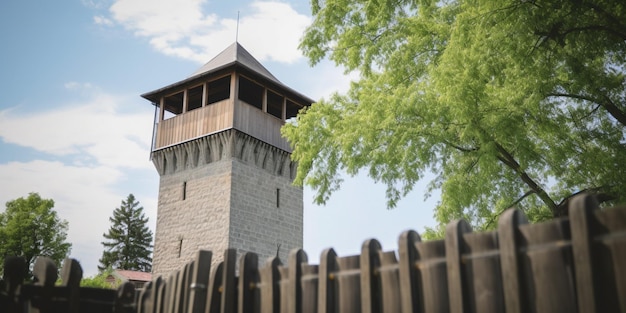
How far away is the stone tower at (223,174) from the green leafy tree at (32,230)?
1560 centimetres

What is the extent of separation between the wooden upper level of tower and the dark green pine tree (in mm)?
34199

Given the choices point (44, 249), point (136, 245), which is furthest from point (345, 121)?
point (136, 245)

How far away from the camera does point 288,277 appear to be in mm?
3412

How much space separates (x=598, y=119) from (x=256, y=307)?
10238 millimetres

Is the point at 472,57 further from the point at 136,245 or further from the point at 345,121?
the point at 136,245

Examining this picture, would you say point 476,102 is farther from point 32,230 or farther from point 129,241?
point 129,241

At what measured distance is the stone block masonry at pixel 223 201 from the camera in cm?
2152

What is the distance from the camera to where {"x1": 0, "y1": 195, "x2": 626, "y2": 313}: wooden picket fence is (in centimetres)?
215

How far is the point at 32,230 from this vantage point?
35.1 metres

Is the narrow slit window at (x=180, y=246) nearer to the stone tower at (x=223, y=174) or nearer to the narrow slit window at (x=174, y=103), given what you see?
the stone tower at (x=223, y=174)

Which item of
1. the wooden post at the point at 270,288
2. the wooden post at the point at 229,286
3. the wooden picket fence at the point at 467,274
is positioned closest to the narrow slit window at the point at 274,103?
the wooden post at the point at 229,286

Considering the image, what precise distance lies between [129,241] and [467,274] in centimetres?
5883

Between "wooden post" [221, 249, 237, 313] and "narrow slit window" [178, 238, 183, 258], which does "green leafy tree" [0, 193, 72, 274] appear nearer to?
"narrow slit window" [178, 238, 183, 258]

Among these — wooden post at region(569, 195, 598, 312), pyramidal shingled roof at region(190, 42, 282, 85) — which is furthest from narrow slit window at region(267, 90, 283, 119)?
wooden post at region(569, 195, 598, 312)
